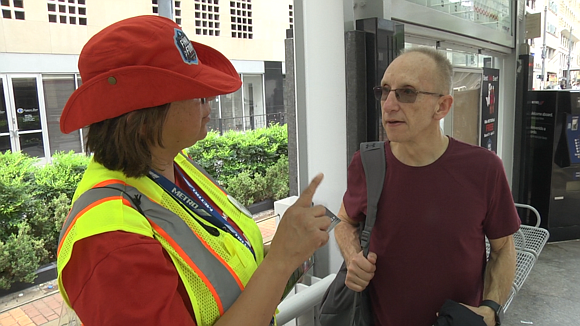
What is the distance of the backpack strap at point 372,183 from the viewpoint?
180 cm

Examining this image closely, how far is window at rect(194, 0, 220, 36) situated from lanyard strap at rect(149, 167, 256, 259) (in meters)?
5.52

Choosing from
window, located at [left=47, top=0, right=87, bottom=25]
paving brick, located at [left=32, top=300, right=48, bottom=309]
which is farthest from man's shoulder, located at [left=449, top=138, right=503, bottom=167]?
window, located at [left=47, top=0, right=87, bottom=25]

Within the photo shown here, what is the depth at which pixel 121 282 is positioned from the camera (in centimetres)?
87

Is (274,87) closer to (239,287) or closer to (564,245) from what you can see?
(564,245)

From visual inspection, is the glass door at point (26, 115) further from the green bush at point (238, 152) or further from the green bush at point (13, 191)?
the green bush at point (238, 152)

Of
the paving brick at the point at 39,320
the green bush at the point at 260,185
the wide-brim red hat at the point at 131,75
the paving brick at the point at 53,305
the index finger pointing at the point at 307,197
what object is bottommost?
the paving brick at the point at 39,320

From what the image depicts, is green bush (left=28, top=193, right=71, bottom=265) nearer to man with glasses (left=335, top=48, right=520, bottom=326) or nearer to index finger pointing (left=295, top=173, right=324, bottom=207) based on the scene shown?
man with glasses (left=335, top=48, right=520, bottom=326)

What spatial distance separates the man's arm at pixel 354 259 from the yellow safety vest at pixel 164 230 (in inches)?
27.9

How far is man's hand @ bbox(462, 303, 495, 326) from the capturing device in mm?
1691

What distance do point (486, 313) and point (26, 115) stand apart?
399cm

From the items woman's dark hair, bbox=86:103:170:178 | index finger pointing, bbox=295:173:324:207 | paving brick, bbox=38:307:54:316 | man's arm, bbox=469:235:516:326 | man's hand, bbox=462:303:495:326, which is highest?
woman's dark hair, bbox=86:103:170:178

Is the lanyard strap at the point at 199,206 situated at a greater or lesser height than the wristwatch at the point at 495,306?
greater

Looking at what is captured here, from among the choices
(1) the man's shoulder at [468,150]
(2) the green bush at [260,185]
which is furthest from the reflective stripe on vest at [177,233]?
(2) the green bush at [260,185]

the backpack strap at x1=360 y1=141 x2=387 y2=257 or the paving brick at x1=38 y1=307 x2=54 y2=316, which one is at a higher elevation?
the backpack strap at x1=360 y1=141 x2=387 y2=257
